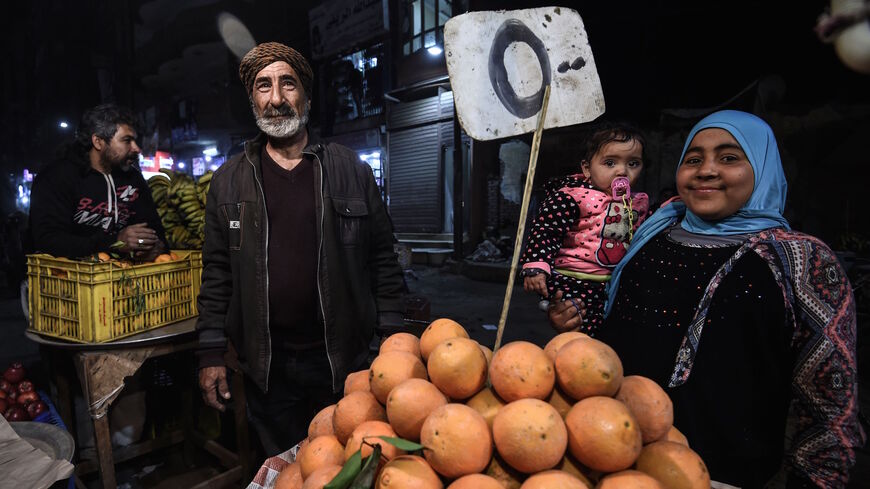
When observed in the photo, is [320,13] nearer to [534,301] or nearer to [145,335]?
[534,301]

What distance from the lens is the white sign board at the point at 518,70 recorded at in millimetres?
1410

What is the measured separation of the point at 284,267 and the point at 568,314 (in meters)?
1.59

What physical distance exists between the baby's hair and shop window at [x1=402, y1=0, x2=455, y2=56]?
1342 cm

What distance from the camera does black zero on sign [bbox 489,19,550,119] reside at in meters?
1.46

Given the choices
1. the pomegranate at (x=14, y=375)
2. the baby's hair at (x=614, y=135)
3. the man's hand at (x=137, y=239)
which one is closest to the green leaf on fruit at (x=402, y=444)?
the baby's hair at (x=614, y=135)

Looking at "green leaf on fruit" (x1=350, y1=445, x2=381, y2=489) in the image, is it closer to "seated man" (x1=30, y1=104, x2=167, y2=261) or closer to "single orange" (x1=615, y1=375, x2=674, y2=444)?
"single orange" (x1=615, y1=375, x2=674, y2=444)

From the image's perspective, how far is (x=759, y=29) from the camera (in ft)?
26.9

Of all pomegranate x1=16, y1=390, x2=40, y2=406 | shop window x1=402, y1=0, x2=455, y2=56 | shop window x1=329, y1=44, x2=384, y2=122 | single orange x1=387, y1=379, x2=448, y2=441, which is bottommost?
pomegranate x1=16, y1=390, x2=40, y2=406

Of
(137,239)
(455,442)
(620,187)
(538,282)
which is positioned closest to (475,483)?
(455,442)

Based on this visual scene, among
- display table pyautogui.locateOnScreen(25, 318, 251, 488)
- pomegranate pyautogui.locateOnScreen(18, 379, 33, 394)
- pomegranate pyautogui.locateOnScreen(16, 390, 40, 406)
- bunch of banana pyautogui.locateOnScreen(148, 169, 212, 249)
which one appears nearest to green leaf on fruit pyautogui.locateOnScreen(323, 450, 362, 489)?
display table pyautogui.locateOnScreen(25, 318, 251, 488)

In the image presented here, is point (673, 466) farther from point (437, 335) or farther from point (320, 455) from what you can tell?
point (320, 455)

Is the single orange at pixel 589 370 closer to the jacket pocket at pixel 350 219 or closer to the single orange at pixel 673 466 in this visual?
the single orange at pixel 673 466

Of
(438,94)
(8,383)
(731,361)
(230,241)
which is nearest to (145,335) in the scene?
(230,241)

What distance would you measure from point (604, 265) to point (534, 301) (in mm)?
6640
